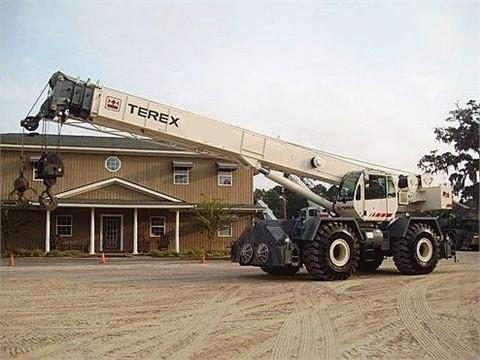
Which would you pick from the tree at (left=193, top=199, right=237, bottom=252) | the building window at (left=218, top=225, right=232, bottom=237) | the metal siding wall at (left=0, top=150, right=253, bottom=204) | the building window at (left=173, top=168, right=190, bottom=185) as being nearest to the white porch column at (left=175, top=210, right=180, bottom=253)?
the tree at (left=193, top=199, right=237, bottom=252)

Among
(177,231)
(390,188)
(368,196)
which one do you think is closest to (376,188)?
(368,196)

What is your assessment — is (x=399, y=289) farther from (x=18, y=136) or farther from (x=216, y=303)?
(x=18, y=136)

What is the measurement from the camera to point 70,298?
1116cm

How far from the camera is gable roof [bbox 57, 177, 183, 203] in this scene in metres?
29.2

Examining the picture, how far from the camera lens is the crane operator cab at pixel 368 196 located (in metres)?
15.1

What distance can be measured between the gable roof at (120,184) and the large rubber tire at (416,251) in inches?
655

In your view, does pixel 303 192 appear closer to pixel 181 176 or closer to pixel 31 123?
pixel 31 123

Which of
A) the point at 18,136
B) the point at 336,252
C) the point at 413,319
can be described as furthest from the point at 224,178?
the point at 413,319

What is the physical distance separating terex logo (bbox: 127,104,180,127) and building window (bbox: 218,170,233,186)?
17764 millimetres

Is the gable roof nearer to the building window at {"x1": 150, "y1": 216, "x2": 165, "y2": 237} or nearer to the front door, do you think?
the building window at {"x1": 150, "y1": 216, "x2": 165, "y2": 237}

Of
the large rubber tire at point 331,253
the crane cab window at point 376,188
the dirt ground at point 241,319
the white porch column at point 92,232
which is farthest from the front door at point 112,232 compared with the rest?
the large rubber tire at point 331,253

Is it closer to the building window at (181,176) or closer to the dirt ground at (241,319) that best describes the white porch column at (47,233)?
the building window at (181,176)

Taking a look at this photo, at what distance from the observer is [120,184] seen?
1175 inches

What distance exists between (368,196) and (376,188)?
35 cm
